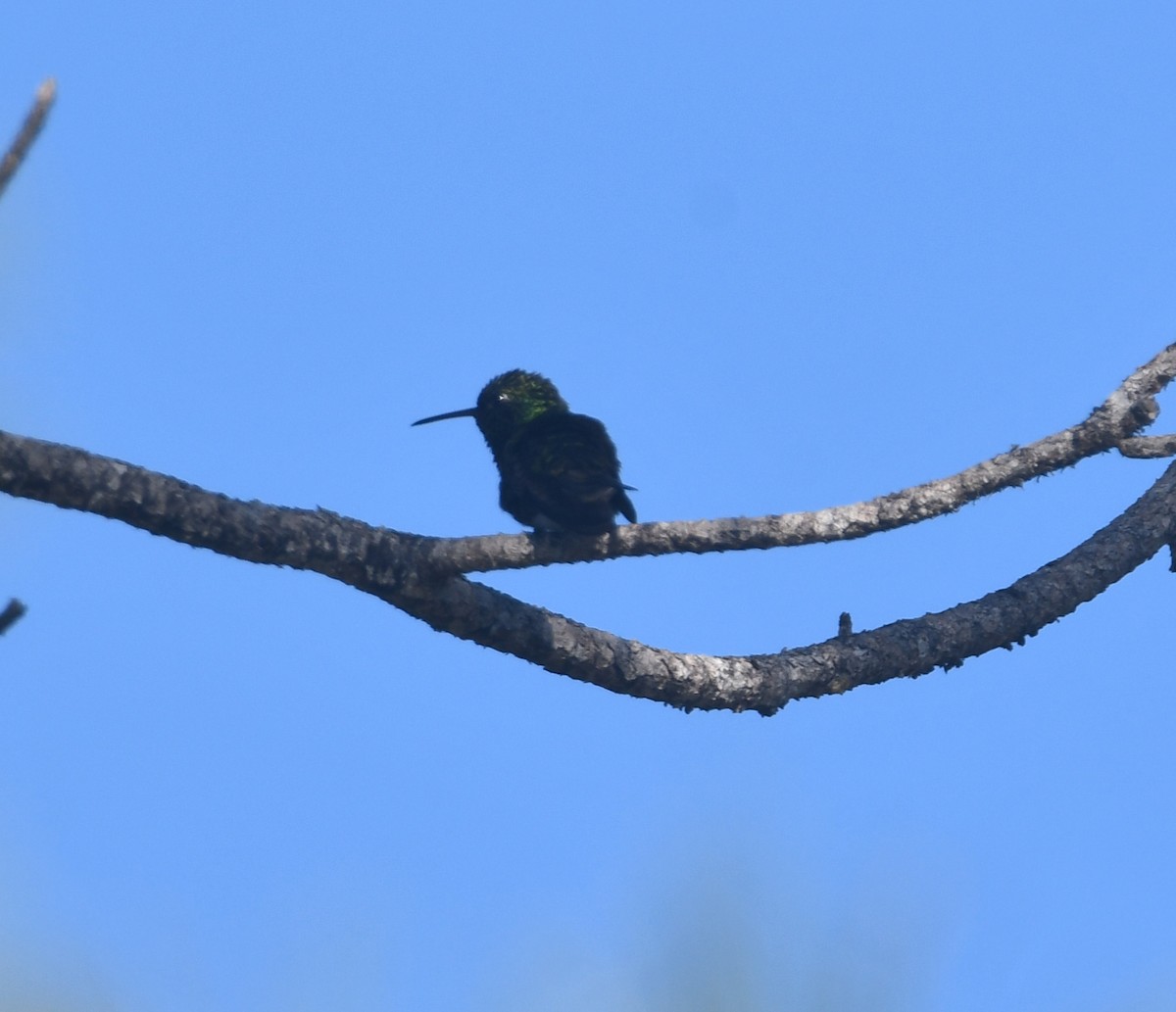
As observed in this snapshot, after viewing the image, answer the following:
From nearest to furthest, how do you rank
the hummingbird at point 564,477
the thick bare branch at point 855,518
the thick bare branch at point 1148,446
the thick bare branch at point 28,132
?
the thick bare branch at point 28,132 < the thick bare branch at point 855,518 < the hummingbird at point 564,477 < the thick bare branch at point 1148,446

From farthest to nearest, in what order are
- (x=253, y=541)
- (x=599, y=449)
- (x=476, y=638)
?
(x=599, y=449) < (x=476, y=638) < (x=253, y=541)

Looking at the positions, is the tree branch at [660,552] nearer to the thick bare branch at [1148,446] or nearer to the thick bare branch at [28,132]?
the thick bare branch at [1148,446]

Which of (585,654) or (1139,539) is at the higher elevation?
(1139,539)

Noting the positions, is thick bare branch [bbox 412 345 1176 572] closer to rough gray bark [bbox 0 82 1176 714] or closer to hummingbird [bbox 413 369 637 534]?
rough gray bark [bbox 0 82 1176 714]

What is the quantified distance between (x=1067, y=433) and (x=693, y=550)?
2.69m

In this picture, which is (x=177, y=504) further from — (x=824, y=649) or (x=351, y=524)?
(x=824, y=649)

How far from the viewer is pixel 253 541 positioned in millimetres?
5148

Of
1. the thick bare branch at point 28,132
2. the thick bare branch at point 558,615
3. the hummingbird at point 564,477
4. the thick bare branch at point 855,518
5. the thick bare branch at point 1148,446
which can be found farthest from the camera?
the thick bare branch at point 1148,446

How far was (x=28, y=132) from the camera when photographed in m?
3.26

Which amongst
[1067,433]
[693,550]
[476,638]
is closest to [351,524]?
[476,638]

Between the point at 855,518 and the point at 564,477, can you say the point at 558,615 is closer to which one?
the point at 564,477

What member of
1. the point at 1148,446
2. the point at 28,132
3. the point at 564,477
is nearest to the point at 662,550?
the point at 564,477

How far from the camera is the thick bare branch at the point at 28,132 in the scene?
3.18 m

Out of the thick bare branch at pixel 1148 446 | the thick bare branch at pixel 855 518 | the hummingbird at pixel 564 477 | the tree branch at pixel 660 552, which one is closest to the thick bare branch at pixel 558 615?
the tree branch at pixel 660 552
